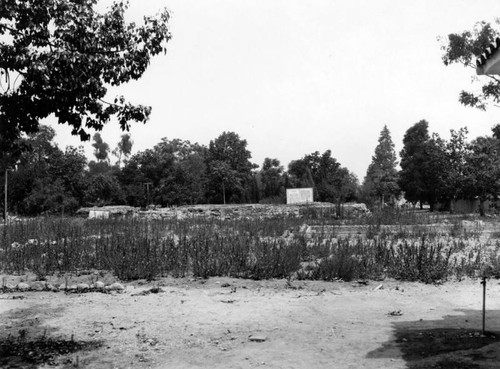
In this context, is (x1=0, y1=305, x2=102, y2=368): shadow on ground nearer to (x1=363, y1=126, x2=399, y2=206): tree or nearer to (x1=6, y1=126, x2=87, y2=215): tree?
(x1=6, y1=126, x2=87, y2=215): tree

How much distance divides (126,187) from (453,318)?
45295 mm

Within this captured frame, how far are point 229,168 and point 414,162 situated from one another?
59.5ft

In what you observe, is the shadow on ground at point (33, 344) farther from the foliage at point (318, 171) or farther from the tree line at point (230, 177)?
the foliage at point (318, 171)

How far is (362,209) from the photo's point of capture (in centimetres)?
2792

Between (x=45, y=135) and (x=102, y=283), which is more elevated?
(x=45, y=135)

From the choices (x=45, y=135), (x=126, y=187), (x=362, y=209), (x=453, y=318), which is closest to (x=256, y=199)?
(x=126, y=187)

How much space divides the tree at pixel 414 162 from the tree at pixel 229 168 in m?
16.2

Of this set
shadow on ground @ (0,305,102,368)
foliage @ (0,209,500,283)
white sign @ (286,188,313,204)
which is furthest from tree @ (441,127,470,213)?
shadow on ground @ (0,305,102,368)

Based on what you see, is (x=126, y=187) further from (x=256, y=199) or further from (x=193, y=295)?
(x=193, y=295)

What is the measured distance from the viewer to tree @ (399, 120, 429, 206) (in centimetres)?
4231

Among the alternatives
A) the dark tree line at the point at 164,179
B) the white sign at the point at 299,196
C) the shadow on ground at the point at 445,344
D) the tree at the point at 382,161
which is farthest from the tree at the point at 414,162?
the shadow on ground at the point at 445,344

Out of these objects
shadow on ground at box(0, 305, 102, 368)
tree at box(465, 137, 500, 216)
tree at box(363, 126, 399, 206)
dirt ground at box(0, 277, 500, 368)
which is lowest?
shadow on ground at box(0, 305, 102, 368)

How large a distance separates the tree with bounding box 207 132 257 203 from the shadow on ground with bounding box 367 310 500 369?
4288 centimetres

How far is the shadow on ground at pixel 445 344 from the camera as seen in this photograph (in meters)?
4.62
